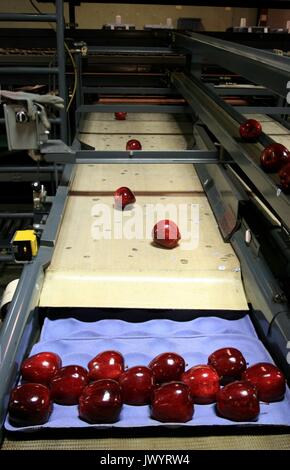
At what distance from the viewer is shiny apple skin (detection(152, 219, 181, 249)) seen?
1957mm

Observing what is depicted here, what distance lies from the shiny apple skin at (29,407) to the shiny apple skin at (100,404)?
0.29 ft

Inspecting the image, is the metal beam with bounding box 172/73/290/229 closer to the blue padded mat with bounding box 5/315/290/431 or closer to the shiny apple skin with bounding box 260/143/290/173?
the shiny apple skin with bounding box 260/143/290/173

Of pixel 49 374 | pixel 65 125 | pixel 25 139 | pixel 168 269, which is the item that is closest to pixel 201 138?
pixel 65 125

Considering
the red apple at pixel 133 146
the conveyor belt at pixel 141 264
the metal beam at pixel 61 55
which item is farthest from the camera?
the red apple at pixel 133 146

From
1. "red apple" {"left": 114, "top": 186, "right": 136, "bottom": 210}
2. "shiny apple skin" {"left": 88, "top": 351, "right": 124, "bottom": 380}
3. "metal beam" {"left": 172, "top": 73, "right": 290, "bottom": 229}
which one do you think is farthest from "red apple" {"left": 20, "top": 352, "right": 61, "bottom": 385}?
"red apple" {"left": 114, "top": 186, "right": 136, "bottom": 210}

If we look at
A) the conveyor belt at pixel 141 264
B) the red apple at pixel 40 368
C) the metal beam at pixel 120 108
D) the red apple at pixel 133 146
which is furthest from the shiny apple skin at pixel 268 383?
the metal beam at pixel 120 108

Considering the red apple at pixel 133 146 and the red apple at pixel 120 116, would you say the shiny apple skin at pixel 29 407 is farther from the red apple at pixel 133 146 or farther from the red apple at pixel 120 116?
the red apple at pixel 120 116

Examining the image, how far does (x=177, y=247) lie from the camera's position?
1986 mm

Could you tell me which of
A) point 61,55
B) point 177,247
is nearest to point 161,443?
point 177,247

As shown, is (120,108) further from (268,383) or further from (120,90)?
(268,383)

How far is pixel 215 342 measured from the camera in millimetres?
1459

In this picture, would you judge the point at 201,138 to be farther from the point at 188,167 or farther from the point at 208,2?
the point at 208,2

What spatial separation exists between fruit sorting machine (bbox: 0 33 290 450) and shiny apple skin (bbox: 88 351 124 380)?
215 millimetres

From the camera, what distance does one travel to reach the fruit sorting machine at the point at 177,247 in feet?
4.90
